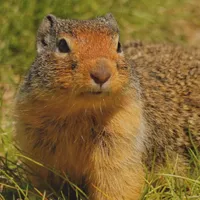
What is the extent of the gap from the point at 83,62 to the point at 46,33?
768mm

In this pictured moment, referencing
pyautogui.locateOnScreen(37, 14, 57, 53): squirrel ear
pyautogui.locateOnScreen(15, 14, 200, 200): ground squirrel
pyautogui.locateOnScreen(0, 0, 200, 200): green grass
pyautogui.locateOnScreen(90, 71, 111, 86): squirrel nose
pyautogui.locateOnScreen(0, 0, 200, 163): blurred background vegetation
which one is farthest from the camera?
pyautogui.locateOnScreen(0, 0, 200, 163): blurred background vegetation

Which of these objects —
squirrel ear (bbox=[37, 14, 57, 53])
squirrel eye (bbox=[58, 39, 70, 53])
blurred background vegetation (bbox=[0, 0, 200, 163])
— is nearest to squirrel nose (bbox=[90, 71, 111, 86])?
squirrel eye (bbox=[58, 39, 70, 53])

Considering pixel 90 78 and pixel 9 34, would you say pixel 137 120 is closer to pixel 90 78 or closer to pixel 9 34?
pixel 90 78

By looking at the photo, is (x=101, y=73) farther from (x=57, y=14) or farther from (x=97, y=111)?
(x=57, y=14)

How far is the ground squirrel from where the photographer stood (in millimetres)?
4363

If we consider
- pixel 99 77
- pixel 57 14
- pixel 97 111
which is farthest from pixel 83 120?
pixel 57 14

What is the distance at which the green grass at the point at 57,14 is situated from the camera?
6102mm

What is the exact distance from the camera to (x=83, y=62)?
4273mm

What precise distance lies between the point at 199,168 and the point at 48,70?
4.84ft

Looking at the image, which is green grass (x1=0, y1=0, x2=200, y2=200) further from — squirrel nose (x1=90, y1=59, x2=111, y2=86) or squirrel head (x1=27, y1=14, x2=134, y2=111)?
squirrel nose (x1=90, y1=59, x2=111, y2=86)

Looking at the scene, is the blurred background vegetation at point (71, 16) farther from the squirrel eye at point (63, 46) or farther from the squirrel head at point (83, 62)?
the squirrel eye at point (63, 46)

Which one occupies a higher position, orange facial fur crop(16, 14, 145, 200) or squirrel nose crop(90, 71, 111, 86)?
squirrel nose crop(90, 71, 111, 86)

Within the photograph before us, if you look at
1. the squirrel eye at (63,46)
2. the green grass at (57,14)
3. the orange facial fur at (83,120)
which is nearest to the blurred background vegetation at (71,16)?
the green grass at (57,14)

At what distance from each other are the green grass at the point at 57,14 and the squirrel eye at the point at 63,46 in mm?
1269
